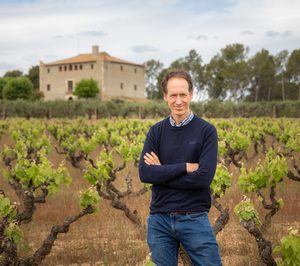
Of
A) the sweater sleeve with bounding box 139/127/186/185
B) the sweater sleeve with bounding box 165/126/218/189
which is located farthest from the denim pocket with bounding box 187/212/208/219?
the sweater sleeve with bounding box 139/127/186/185

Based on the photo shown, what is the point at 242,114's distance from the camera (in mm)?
46000

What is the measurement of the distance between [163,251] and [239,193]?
668cm

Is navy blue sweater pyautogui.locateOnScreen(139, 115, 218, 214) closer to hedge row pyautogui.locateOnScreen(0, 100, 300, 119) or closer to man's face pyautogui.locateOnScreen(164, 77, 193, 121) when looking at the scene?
man's face pyautogui.locateOnScreen(164, 77, 193, 121)

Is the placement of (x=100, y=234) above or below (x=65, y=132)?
below

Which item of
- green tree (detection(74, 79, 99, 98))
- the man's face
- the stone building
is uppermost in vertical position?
the stone building

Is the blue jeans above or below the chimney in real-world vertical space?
below

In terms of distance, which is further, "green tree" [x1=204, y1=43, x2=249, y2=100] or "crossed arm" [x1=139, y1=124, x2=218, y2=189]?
"green tree" [x1=204, y1=43, x2=249, y2=100]

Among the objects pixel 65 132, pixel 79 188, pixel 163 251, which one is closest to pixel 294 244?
pixel 163 251

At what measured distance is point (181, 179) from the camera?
3.53 metres

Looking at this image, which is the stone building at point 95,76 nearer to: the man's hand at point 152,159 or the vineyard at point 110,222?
the vineyard at point 110,222

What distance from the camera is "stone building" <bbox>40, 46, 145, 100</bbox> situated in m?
70.5

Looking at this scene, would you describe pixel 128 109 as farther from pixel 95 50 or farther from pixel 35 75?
pixel 35 75

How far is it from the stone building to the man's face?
65.1 m

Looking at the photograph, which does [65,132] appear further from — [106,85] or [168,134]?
[106,85]
